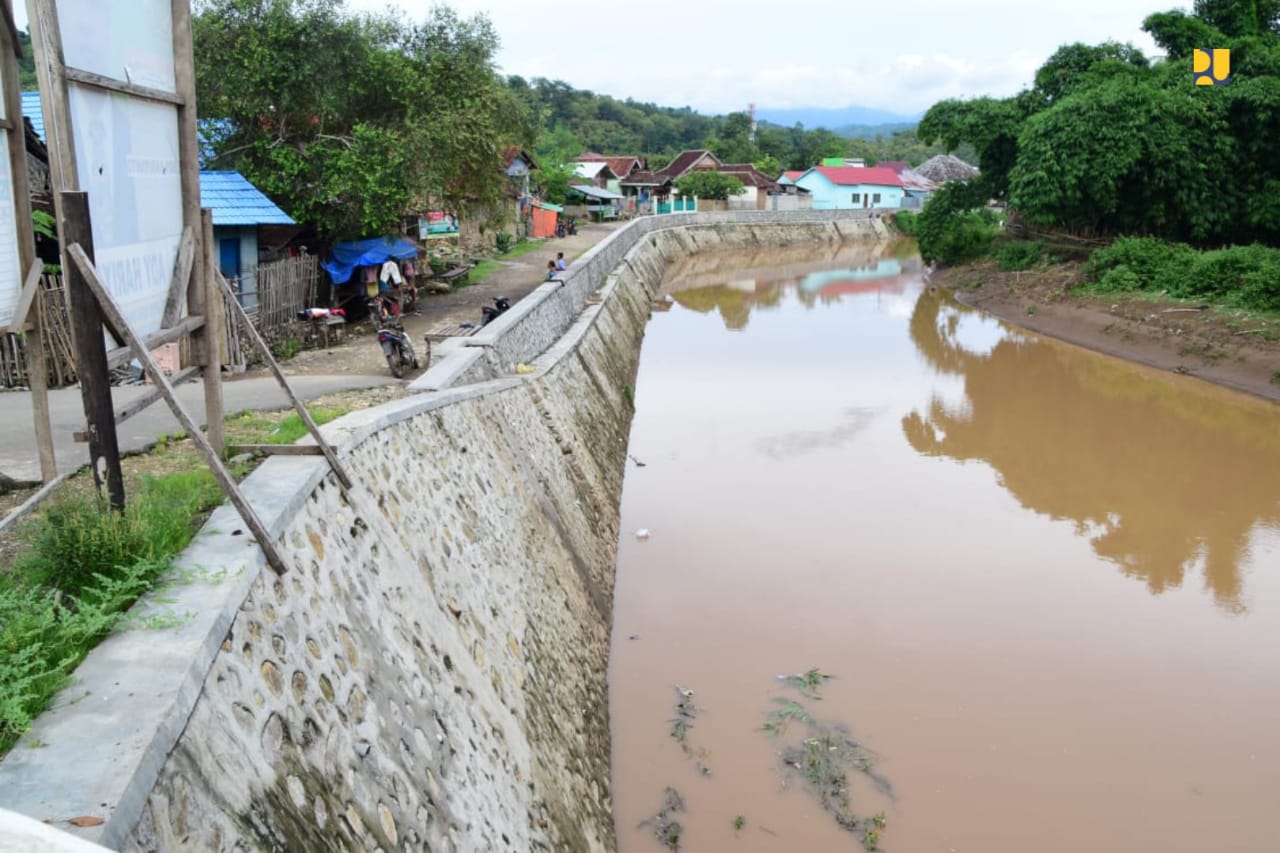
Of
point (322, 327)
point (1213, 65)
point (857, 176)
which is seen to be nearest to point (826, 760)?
point (322, 327)

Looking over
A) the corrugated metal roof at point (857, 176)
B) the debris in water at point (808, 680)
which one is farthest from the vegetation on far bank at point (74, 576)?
the corrugated metal roof at point (857, 176)

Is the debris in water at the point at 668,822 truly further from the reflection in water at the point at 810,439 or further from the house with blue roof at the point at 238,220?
the house with blue roof at the point at 238,220

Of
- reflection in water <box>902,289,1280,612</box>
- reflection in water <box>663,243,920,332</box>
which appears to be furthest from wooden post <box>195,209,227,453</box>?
reflection in water <box>663,243,920,332</box>

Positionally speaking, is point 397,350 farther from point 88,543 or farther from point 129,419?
point 88,543

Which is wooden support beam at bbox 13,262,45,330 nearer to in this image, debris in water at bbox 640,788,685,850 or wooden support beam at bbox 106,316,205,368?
wooden support beam at bbox 106,316,205,368

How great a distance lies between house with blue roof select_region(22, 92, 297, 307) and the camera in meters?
14.5

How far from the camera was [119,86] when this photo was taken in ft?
14.2

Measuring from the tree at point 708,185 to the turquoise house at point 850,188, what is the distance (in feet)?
33.0

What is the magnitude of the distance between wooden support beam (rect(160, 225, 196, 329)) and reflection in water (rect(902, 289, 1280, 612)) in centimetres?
1022

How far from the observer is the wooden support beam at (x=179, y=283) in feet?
16.5

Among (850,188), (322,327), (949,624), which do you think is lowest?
(949,624)

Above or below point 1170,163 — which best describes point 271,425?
below

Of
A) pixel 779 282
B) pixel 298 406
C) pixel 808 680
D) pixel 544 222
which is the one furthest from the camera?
pixel 779 282

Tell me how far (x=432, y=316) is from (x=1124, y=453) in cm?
1229
